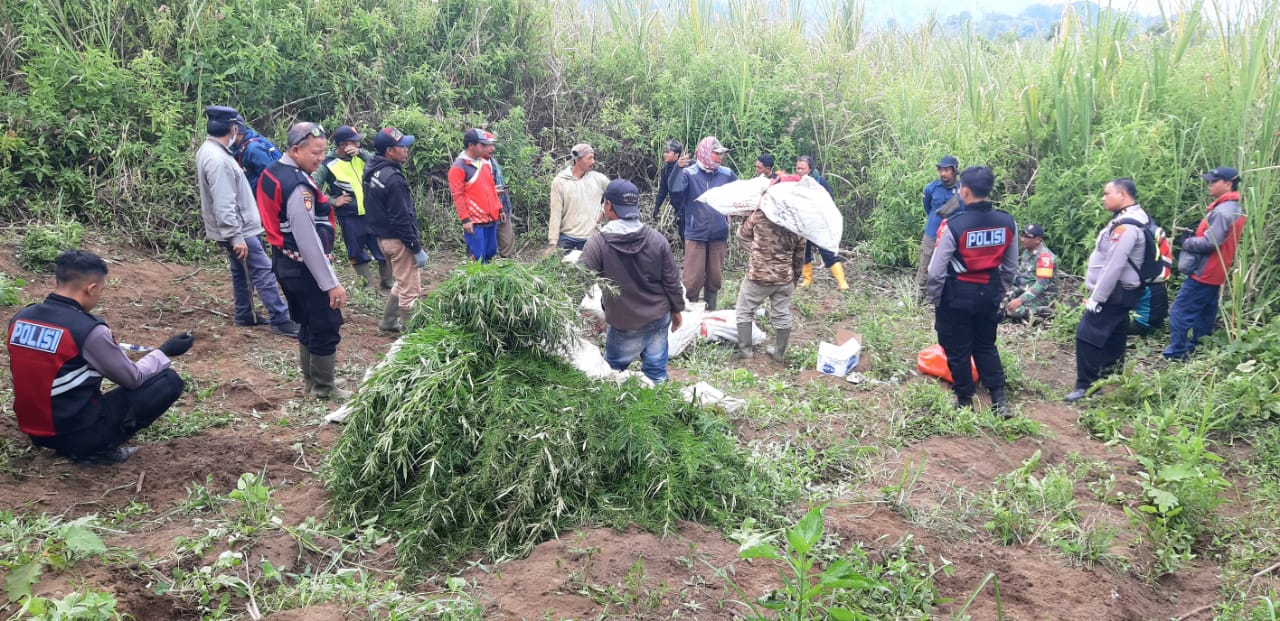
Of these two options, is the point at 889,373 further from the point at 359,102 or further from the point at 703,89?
the point at 359,102

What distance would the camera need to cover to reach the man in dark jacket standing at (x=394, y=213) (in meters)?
6.68

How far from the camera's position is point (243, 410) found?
5.30 m

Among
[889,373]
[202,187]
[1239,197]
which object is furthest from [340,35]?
[1239,197]

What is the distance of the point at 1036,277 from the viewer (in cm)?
799

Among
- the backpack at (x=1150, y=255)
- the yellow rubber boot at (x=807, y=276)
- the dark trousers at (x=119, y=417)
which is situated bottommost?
the yellow rubber boot at (x=807, y=276)

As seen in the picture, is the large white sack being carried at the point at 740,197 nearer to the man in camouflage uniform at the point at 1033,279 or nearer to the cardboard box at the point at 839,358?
the cardboard box at the point at 839,358

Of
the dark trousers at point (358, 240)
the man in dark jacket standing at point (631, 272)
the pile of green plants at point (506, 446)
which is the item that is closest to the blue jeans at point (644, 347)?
the man in dark jacket standing at point (631, 272)

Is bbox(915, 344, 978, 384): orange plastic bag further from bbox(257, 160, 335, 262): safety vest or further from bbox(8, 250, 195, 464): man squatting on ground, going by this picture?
bbox(8, 250, 195, 464): man squatting on ground

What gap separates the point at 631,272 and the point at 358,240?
3744 mm

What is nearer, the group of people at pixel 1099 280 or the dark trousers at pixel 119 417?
the dark trousers at pixel 119 417

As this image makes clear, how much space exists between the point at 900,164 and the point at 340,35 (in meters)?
7.12

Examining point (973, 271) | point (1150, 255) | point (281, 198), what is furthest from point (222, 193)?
point (1150, 255)

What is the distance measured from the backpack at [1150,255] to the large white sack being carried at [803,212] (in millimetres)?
2087

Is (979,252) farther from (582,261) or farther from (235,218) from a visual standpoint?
(235,218)
